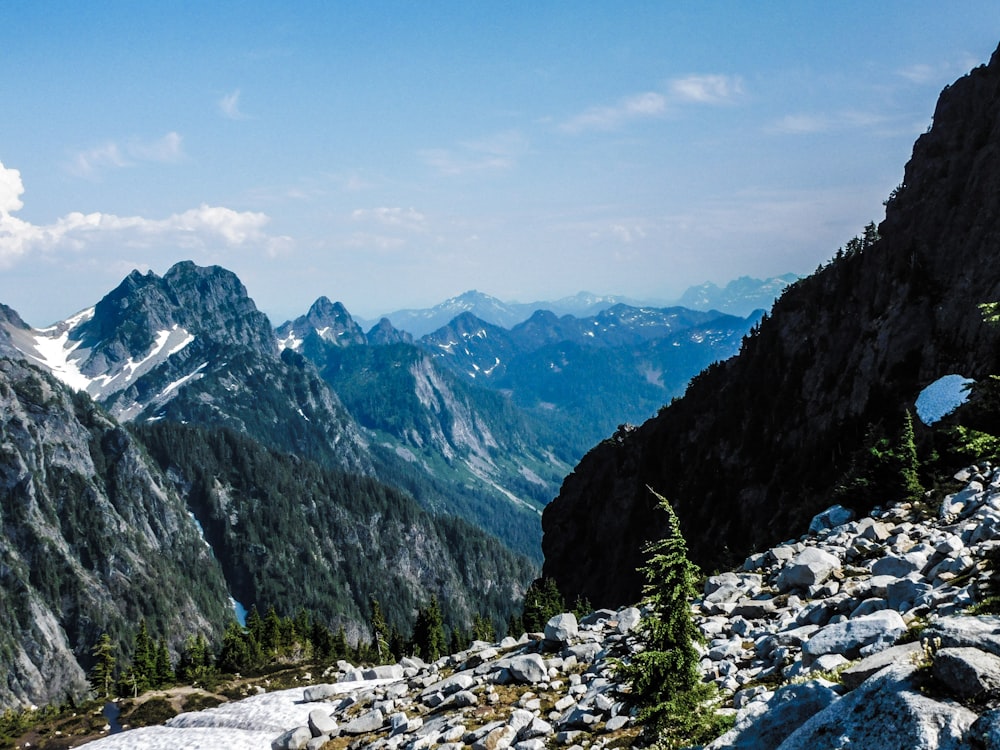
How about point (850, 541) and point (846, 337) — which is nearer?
point (850, 541)

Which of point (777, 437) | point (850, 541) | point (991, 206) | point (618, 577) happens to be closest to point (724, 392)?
point (777, 437)

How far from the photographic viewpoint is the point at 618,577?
351ft

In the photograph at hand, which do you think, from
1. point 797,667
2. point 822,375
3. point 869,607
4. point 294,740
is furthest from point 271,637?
point 797,667

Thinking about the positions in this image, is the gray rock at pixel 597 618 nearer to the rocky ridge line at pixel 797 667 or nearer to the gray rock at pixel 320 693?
the rocky ridge line at pixel 797 667

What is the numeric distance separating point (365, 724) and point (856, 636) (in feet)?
66.0

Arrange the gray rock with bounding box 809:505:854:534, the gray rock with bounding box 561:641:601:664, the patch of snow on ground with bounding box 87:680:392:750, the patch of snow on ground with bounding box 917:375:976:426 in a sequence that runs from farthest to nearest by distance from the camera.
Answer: the patch of snow on ground with bounding box 917:375:976:426 < the patch of snow on ground with bounding box 87:680:392:750 < the gray rock with bounding box 809:505:854:534 < the gray rock with bounding box 561:641:601:664

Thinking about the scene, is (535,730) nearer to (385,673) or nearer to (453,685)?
(453,685)

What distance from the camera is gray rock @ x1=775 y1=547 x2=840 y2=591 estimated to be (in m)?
24.7

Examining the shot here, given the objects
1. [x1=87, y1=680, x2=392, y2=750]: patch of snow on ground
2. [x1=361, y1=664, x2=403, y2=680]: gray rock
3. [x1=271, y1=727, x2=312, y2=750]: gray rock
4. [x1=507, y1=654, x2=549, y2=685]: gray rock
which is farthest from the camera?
[x1=361, y1=664, x2=403, y2=680]: gray rock

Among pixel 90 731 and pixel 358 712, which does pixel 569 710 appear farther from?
pixel 90 731

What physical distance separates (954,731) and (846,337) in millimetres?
92126

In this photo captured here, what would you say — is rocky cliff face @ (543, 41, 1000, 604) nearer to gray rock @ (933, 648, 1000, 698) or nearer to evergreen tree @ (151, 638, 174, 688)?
gray rock @ (933, 648, 1000, 698)

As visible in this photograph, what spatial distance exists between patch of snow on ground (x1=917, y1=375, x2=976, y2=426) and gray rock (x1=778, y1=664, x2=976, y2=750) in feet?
150

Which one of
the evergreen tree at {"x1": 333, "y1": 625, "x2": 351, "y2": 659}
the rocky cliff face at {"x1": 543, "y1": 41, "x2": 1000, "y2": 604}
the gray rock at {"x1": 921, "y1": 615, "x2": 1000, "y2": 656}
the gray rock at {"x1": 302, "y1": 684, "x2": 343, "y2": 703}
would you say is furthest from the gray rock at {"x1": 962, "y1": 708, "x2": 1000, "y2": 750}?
the evergreen tree at {"x1": 333, "y1": 625, "x2": 351, "y2": 659}
